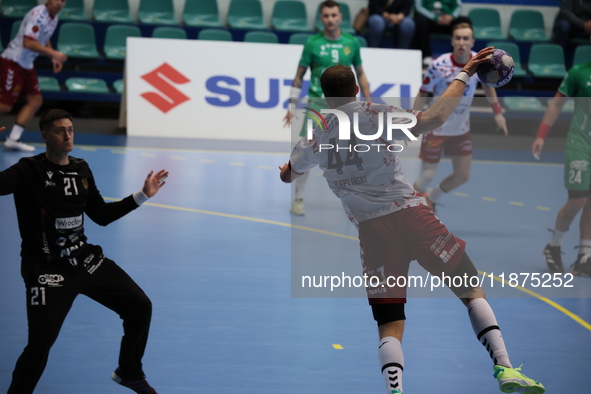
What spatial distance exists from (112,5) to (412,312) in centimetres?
1189

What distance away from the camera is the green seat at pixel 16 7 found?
14.8 m

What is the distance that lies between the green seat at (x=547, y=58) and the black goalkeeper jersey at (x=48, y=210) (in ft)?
45.8

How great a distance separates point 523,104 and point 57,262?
1320 cm

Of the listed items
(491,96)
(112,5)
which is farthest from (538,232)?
(112,5)

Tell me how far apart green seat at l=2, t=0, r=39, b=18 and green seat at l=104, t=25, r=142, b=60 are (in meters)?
1.71

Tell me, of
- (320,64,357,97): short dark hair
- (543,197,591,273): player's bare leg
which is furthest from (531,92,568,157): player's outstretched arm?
(320,64,357,97): short dark hair

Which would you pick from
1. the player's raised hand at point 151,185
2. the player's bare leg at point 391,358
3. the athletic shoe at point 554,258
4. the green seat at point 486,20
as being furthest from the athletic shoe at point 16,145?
the green seat at point 486,20

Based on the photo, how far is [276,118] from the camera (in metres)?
13.5

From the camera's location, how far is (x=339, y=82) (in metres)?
3.81

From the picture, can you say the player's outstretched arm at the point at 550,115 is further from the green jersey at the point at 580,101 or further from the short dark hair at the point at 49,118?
the short dark hair at the point at 49,118

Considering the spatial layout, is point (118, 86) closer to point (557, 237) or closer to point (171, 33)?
point (171, 33)

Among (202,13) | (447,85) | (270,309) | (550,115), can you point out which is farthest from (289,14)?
(270,309)

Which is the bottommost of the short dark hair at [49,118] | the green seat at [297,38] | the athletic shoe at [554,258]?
the athletic shoe at [554,258]

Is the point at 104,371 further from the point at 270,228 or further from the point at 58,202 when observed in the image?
the point at 270,228
